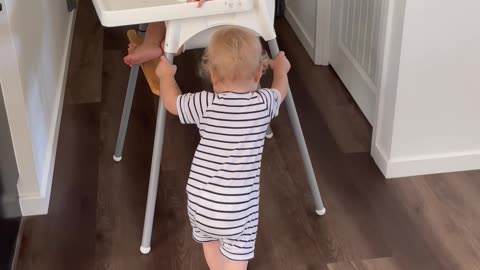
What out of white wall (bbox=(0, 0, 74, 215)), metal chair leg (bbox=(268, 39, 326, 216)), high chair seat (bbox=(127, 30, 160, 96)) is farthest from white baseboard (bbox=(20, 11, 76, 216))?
metal chair leg (bbox=(268, 39, 326, 216))

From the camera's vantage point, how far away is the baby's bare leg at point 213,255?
1.81m

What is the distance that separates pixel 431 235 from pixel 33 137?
117 centimetres

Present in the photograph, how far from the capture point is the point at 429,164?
90.6 inches

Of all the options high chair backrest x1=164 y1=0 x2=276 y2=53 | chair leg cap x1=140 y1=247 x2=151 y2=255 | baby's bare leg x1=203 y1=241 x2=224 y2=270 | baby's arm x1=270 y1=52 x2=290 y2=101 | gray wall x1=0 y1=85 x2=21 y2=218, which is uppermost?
high chair backrest x1=164 y1=0 x2=276 y2=53

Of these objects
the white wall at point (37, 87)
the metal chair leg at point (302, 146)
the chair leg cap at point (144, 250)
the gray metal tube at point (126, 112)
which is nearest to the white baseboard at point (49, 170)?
the white wall at point (37, 87)

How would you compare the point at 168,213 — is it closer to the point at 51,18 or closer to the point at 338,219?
the point at 338,219

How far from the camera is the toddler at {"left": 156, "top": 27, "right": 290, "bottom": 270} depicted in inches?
61.0

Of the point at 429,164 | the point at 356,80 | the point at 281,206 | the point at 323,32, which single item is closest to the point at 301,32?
the point at 323,32

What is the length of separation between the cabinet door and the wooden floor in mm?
88

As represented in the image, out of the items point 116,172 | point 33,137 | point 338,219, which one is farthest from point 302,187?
point 33,137

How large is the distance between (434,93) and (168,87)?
894 mm

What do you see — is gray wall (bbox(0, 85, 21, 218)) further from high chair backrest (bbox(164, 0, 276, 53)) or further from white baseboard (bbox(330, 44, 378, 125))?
white baseboard (bbox(330, 44, 378, 125))

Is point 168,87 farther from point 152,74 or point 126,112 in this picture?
point 126,112

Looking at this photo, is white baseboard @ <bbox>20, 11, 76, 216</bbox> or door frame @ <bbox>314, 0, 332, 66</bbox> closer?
white baseboard @ <bbox>20, 11, 76, 216</bbox>
